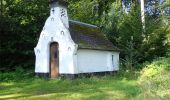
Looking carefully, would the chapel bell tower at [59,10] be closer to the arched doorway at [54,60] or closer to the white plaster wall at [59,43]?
the white plaster wall at [59,43]

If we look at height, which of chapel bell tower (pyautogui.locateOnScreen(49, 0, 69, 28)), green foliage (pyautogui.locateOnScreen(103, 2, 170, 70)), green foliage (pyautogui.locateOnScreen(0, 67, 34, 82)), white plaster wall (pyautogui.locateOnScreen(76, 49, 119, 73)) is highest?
chapel bell tower (pyautogui.locateOnScreen(49, 0, 69, 28))

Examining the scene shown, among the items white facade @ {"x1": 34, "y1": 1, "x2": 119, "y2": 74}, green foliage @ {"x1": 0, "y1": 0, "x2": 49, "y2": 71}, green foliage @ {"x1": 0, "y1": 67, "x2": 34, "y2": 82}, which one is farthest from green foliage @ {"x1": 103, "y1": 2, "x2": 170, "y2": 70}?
green foliage @ {"x1": 0, "y1": 67, "x2": 34, "y2": 82}

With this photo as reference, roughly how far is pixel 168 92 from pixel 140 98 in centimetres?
97

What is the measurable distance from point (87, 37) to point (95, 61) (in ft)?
6.08

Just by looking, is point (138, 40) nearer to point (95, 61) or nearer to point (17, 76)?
point (95, 61)

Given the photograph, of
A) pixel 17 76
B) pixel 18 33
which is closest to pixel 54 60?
pixel 17 76

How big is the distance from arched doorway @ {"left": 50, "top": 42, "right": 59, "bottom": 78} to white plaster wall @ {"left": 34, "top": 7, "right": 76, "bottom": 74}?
0.83ft

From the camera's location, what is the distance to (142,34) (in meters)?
26.1

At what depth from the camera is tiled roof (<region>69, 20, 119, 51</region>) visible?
21.7 m

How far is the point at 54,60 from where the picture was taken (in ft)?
72.2

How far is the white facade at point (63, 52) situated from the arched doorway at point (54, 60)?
9.2 inches

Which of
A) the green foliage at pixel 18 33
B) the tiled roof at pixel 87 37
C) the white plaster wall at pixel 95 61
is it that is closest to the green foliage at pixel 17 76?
the green foliage at pixel 18 33

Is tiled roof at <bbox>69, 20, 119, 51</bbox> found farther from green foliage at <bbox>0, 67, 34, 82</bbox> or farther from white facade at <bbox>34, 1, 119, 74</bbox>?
green foliage at <bbox>0, 67, 34, 82</bbox>

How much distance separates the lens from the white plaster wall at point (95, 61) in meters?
21.5
